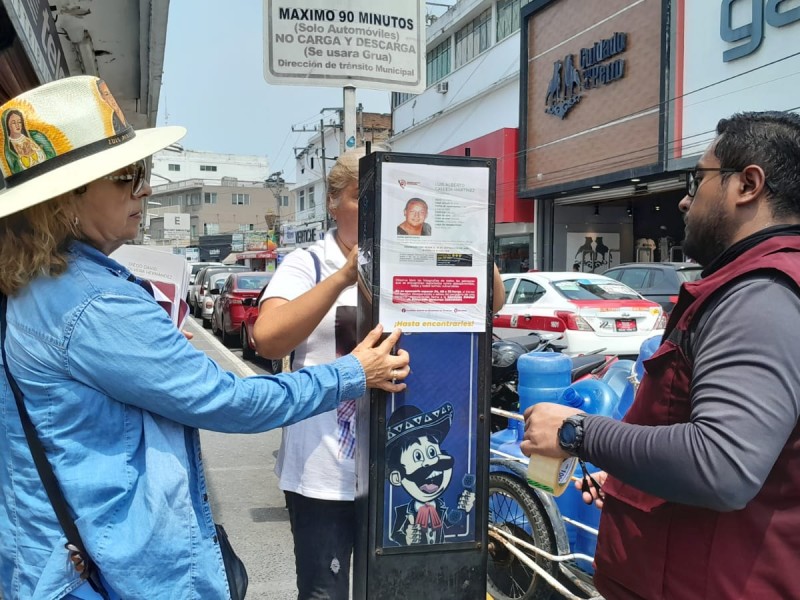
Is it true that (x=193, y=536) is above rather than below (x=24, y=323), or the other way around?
below

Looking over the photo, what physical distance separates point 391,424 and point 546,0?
22.8 metres

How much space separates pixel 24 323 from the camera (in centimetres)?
145

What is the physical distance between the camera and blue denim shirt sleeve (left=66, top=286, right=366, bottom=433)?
1.39 metres


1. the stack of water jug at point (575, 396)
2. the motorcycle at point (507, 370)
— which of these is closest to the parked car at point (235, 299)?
the motorcycle at point (507, 370)

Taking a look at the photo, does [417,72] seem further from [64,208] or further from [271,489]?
[271,489]

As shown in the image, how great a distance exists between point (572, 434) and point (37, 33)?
3.91 meters

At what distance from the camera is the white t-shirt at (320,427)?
7.20 feet

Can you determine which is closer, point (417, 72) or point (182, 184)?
point (417, 72)

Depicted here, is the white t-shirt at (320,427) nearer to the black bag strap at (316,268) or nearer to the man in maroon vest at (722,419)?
the black bag strap at (316,268)

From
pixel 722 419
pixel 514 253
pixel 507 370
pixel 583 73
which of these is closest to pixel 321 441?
pixel 722 419

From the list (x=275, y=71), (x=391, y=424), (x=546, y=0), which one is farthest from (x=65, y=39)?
(x=546, y=0)

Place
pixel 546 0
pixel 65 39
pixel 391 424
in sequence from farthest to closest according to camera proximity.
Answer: pixel 546 0 < pixel 65 39 < pixel 391 424

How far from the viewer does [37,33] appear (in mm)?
3930

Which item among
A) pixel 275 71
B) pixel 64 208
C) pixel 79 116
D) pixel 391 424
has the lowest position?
pixel 391 424
